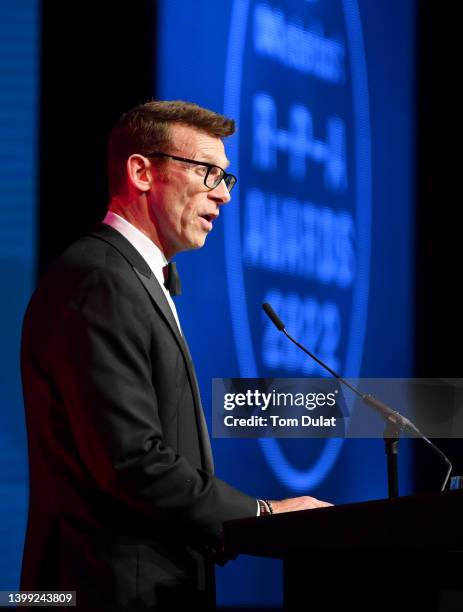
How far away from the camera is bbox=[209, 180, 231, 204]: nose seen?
243cm

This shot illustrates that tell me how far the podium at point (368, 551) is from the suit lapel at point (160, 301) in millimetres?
506

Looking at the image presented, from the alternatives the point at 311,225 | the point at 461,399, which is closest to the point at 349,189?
the point at 311,225

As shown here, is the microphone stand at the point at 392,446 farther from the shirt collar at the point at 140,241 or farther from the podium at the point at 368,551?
the podium at the point at 368,551

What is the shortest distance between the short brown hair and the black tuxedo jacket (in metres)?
0.36

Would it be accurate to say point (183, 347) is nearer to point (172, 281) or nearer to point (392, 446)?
point (172, 281)

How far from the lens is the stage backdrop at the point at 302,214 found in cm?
356

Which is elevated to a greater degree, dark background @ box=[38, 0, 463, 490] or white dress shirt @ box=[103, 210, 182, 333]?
dark background @ box=[38, 0, 463, 490]

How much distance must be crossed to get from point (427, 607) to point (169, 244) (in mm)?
1094

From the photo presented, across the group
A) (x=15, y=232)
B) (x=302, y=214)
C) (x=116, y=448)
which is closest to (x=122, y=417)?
(x=116, y=448)

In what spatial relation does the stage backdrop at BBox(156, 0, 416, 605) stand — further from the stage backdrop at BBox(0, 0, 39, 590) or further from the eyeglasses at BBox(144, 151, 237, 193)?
the eyeglasses at BBox(144, 151, 237, 193)

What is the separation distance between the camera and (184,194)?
2.39 metres

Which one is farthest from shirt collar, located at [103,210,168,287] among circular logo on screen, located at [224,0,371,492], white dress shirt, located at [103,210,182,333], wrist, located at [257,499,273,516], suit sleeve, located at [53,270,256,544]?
circular logo on screen, located at [224,0,371,492]

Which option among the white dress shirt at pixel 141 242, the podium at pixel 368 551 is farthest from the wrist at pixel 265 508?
the white dress shirt at pixel 141 242

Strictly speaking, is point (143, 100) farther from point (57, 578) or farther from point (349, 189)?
point (57, 578)
